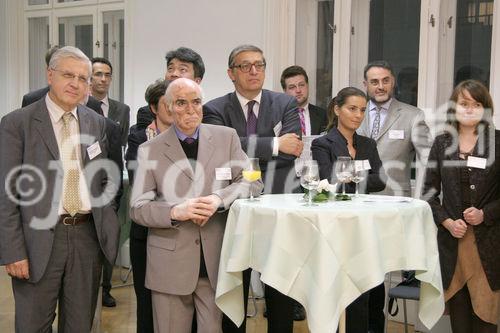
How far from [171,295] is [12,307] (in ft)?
8.28

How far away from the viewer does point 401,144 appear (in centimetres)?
409

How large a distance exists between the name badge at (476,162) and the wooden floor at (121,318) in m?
1.41

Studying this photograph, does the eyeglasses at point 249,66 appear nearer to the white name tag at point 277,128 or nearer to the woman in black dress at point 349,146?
the white name tag at point 277,128

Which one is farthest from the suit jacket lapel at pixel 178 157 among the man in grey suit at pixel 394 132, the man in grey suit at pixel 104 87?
the man in grey suit at pixel 104 87

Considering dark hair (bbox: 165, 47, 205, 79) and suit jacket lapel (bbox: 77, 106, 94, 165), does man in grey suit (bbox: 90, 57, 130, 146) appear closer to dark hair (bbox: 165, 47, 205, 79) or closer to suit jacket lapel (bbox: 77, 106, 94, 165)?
dark hair (bbox: 165, 47, 205, 79)

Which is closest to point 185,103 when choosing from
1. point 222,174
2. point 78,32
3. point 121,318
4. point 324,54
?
point 222,174

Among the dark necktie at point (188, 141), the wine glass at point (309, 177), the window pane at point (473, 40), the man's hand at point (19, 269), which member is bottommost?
the man's hand at point (19, 269)

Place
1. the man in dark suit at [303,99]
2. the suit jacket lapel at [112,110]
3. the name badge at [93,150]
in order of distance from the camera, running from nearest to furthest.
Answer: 1. the name badge at [93,150]
2. the man in dark suit at [303,99]
3. the suit jacket lapel at [112,110]

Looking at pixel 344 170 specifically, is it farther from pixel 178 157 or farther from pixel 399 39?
pixel 399 39

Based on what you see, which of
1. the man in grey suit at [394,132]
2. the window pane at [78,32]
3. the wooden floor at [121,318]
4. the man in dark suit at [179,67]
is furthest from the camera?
the window pane at [78,32]

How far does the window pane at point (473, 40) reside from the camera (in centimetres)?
461

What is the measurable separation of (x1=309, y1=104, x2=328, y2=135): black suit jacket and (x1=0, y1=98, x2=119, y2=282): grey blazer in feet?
7.80

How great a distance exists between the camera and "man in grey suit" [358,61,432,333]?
408 cm

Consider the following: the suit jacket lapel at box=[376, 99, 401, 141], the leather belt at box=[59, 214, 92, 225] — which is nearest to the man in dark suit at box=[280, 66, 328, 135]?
the suit jacket lapel at box=[376, 99, 401, 141]
